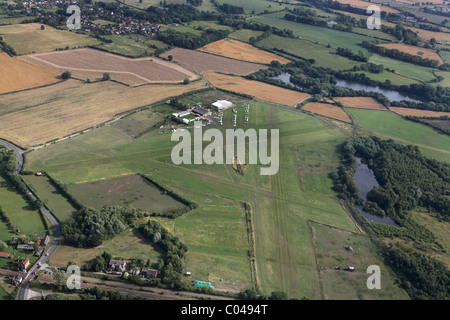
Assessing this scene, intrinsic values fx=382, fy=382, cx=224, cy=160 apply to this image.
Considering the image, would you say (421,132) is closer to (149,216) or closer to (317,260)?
(317,260)

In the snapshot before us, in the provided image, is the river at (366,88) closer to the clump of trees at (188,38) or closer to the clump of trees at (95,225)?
the clump of trees at (188,38)

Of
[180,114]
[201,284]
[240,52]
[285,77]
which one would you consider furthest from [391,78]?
[201,284]

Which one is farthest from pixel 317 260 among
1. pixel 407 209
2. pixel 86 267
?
pixel 86 267

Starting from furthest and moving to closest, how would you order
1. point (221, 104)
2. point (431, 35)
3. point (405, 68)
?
point (431, 35) < point (405, 68) < point (221, 104)

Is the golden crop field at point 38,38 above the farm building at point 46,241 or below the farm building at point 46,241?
above

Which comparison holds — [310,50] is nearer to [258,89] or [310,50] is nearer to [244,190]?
[258,89]

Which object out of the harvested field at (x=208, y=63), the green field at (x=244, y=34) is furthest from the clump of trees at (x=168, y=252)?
the green field at (x=244, y=34)
